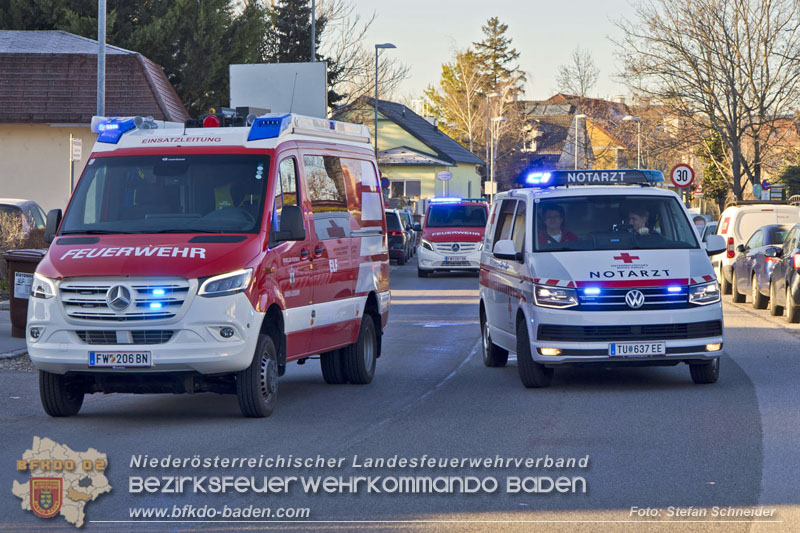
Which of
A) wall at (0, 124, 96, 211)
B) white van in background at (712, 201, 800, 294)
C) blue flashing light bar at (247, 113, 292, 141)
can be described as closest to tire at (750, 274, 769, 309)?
white van in background at (712, 201, 800, 294)

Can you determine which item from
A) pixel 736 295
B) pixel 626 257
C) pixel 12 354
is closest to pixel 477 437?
pixel 626 257

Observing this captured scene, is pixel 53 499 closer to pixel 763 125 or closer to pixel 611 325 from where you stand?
pixel 611 325

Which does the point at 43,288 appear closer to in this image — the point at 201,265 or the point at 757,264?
the point at 201,265

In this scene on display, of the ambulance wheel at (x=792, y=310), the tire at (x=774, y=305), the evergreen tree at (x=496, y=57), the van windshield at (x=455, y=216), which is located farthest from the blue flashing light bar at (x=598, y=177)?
the evergreen tree at (x=496, y=57)

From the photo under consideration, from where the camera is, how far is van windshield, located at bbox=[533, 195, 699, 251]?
Result: 12.4m

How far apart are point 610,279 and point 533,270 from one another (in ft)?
2.56

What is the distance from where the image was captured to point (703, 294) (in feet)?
38.7

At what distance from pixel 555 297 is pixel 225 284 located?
3.43m

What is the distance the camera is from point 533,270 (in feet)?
39.2

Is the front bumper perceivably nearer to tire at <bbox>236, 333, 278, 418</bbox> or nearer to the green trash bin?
the green trash bin

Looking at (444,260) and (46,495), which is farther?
(444,260)

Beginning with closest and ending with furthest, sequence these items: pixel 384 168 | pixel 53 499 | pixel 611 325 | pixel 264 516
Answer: pixel 264 516, pixel 53 499, pixel 611 325, pixel 384 168

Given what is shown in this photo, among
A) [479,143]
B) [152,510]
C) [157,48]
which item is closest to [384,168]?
[479,143]

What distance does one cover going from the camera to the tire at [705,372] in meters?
12.1
